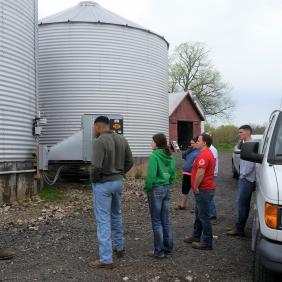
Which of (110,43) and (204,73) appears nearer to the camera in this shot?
(110,43)

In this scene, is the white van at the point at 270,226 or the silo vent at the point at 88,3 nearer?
the white van at the point at 270,226

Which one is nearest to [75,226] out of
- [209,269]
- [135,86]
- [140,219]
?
[140,219]

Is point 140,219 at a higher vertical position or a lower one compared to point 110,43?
lower

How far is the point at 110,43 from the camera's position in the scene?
1962 cm

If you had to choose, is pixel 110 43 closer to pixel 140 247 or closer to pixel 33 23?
pixel 33 23

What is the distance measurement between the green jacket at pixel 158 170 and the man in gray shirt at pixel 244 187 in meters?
1.53

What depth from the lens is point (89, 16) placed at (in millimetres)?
20266

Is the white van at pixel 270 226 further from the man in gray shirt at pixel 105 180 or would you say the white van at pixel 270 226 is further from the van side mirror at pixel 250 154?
the man in gray shirt at pixel 105 180

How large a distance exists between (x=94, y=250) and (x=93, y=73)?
490 inches

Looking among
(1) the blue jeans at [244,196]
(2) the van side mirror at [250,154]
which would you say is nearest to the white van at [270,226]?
(2) the van side mirror at [250,154]

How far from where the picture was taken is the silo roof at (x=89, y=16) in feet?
64.9

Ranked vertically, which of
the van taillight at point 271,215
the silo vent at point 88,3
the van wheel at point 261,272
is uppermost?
the silo vent at point 88,3

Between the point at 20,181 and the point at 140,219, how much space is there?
14.7 feet

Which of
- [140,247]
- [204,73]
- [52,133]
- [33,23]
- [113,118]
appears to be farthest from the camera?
[204,73]
